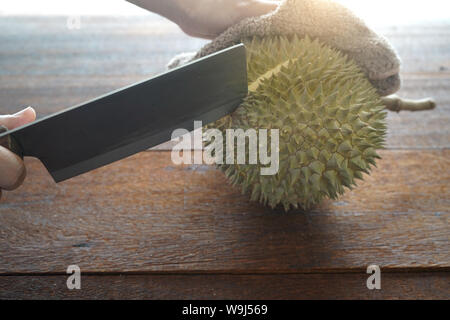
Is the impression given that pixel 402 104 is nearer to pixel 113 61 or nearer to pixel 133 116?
pixel 133 116

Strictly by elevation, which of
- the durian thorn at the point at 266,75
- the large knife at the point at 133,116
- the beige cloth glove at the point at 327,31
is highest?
the beige cloth glove at the point at 327,31

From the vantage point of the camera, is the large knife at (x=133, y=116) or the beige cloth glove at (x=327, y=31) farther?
the beige cloth glove at (x=327, y=31)

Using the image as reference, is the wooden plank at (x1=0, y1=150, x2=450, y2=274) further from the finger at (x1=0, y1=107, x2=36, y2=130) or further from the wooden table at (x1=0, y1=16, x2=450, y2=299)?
the finger at (x1=0, y1=107, x2=36, y2=130)

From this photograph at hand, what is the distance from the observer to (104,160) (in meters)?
0.57

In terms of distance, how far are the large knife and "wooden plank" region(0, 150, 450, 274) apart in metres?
0.11

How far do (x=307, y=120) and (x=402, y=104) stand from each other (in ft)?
1.10

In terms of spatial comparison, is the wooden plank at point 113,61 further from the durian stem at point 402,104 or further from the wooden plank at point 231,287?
the wooden plank at point 231,287

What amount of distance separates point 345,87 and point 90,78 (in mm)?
751

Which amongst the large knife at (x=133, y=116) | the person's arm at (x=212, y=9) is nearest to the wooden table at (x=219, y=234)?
the large knife at (x=133, y=116)

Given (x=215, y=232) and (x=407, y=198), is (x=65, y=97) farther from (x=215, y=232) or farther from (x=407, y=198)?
(x=407, y=198)

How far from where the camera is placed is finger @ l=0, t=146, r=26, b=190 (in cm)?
49

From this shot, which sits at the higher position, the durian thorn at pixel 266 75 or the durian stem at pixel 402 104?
the durian stem at pixel 402 104

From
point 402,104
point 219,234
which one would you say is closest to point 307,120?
point 219,234

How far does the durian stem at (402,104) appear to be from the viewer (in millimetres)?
776
